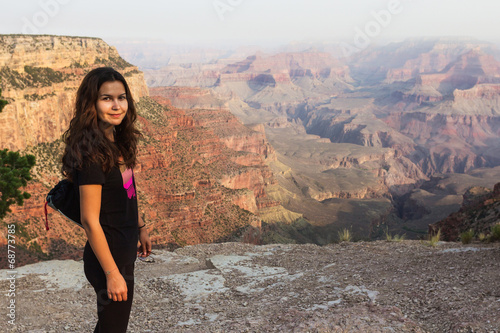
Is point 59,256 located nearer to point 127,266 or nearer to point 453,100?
point 127,266

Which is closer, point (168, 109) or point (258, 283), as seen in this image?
point (258, 283)

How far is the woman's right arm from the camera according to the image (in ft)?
10.9

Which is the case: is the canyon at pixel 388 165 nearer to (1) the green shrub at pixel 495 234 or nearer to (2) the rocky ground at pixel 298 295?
(1) the green shrub at pixel 495 234

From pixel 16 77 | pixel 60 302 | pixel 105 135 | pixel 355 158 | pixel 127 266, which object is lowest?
pixel 355 158

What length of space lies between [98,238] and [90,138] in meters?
0.86

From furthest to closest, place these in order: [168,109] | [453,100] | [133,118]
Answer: [453,100], [168,109], [133,118]

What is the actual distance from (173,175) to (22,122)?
1398 cm

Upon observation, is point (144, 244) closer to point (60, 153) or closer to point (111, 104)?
point (111, 104)

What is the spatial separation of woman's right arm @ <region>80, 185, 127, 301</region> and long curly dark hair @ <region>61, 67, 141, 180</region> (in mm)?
229

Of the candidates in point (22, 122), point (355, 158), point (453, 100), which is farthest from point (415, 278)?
point (453, 100)

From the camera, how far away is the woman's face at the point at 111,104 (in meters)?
3.62

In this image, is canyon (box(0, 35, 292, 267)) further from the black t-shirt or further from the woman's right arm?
the woman's right arm

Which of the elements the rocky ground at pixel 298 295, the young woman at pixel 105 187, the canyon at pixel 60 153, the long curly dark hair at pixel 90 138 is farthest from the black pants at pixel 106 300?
the canyon at pixel 60 153

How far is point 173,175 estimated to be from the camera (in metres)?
38.8
